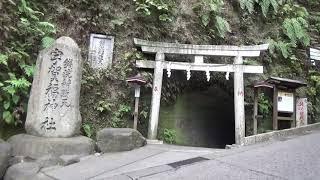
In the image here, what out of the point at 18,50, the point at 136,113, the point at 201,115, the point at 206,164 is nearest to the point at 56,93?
the point at 18,50

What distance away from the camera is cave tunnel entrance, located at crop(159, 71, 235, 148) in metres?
12.0

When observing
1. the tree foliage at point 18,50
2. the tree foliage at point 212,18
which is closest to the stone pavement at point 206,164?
the tree foliage at point 18,50

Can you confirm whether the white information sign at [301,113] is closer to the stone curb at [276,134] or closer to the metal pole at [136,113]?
the stone curb at [276,134]

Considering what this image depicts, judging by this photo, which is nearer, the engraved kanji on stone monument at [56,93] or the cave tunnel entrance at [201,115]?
the engraved kanji on stone monument at [56,93]

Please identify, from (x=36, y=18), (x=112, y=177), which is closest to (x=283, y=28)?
(x=36, y=18)

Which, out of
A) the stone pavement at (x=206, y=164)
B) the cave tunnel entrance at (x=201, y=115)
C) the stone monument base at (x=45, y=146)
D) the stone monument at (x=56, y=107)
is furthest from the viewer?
the cave tunnel entrance at (x=201, y=115)

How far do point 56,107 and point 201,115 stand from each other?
6.11 meters

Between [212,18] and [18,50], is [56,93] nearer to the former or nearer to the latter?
[18,50]

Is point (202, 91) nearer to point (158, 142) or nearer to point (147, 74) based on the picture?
point (147, 74)

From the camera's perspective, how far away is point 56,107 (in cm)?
903

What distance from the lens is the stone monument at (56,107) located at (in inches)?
333

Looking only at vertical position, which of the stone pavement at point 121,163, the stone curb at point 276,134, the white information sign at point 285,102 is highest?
the white information sign at point 285,102

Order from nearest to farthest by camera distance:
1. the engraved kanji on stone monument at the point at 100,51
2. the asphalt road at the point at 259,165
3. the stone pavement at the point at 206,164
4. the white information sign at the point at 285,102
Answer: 1. the asphalt road at the point at 259,165
2. the stone pavement at the point at 206,164
3. the engraved kanji on stone monument at the point at 100,51
4. the white information sign at the point at 285,102

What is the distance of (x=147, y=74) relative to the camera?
11.2 meters
